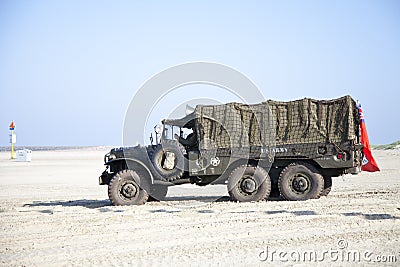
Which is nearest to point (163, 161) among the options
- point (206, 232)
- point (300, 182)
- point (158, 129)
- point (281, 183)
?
point (158, 129)

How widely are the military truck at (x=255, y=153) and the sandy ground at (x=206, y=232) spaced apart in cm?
58

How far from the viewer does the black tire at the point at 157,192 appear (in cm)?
1432

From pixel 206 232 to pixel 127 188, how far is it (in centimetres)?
471

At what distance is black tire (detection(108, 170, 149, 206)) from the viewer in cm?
1371

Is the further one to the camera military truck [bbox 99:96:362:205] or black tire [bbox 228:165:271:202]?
black tire [bbox 228:165:271:202]

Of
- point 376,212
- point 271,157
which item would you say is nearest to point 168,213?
point 271,157

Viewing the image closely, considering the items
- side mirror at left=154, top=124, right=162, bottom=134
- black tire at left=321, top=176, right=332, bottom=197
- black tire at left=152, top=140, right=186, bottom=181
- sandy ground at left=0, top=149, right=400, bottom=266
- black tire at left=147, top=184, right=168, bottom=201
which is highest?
side mirror at left=154, top=124, right=162, bottom=134

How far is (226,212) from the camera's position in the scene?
38.8 ft

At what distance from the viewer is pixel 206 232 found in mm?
→ 9516

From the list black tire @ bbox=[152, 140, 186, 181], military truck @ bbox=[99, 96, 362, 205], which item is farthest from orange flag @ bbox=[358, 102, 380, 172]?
black tire @ bbox=[152, 140, 186, 181]

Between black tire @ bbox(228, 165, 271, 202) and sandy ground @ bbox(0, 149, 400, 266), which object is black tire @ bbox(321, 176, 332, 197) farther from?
black tire @ bbox(228, 165, 271, 202)

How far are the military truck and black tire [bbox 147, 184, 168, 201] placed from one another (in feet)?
0.93

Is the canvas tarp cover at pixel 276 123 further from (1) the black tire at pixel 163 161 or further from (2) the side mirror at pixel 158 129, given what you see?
(2) the side mirror at pixel 158 129

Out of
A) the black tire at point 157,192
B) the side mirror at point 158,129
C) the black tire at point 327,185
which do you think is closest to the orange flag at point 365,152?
the black tire at point 327,185
